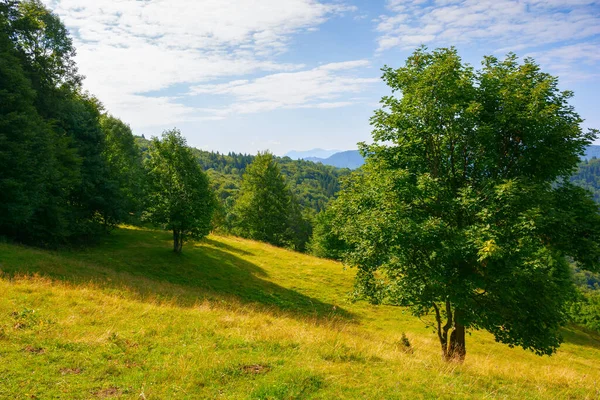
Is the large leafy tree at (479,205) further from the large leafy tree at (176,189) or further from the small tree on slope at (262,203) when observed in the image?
the small tree on slope at (262,203)

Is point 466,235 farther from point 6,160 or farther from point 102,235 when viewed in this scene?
point 102,235

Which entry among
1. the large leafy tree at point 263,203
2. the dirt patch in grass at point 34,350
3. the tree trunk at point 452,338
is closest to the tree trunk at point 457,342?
the tree trunk at point 452,338

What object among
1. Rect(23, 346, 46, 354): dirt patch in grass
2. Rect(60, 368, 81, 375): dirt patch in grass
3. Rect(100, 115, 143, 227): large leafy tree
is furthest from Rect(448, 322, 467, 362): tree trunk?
Rect(100, 115, 143, 227): large leafy tree

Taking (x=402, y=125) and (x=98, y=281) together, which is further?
(x=98, y=281)

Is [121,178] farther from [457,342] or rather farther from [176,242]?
[457,342]

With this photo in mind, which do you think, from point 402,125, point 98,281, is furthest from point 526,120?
point 98,281

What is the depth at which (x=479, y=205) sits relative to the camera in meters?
13.0

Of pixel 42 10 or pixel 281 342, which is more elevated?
pixel 42 10

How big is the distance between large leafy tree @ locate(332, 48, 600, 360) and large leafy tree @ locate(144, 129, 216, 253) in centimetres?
2169

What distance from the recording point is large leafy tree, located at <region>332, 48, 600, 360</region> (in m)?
12.9

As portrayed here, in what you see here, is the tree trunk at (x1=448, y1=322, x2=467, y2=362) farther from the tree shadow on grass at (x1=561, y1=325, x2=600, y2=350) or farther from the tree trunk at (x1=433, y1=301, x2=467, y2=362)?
the tree shadow on grass at (x1=561, y1=325, x2=600, y2=350)

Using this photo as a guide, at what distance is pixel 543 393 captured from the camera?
33.6 ft

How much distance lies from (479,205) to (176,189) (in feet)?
93.1

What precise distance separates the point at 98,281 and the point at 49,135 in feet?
52.8
